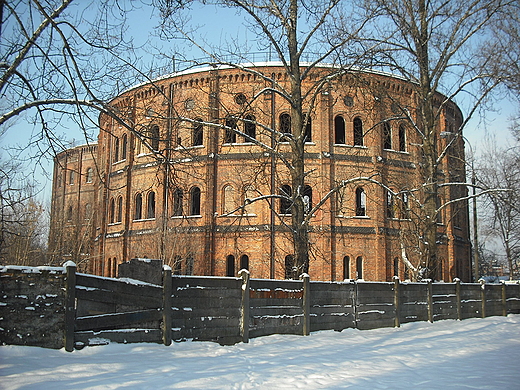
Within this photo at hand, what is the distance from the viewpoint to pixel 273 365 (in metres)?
6.64

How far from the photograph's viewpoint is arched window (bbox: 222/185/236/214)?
2670cm

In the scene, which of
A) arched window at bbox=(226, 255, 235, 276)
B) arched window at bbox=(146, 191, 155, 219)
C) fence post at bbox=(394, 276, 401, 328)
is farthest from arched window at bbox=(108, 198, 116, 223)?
fence post at bbox=(394, 276, 401, 328)

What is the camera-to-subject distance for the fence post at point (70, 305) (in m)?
6.57

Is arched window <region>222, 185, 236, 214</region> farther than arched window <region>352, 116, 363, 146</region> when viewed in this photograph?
No

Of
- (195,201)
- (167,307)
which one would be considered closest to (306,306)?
(167,307)

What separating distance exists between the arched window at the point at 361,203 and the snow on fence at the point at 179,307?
47.4 feet

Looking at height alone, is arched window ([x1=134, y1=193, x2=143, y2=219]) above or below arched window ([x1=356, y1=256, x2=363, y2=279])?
above

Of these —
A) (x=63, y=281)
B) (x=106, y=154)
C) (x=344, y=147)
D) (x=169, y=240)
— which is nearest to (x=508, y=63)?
(x=63, y=281)

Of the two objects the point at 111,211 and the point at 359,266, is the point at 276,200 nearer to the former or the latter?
the point at 359,266

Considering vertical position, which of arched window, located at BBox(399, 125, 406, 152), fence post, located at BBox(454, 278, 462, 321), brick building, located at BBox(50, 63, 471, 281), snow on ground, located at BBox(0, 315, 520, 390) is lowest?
snow on ground, located at BBox(0, 315, 520, 390)

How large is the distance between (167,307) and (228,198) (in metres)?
19.2

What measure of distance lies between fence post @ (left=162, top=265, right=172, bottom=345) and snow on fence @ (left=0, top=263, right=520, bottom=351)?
0.05 feet

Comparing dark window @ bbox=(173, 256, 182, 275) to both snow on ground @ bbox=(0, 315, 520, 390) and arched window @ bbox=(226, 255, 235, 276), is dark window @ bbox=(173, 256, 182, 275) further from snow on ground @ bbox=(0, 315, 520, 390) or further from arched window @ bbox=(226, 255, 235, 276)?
snow on ground @ bbox=(0, 315, 520, 390)

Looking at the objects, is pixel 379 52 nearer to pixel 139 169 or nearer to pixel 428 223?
pixel 428 223
